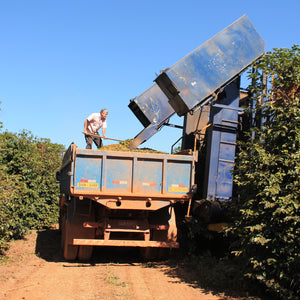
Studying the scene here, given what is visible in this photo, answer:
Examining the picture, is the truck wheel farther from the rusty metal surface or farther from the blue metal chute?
the blue metal chute

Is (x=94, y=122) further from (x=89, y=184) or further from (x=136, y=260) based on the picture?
(x=136, y=260)

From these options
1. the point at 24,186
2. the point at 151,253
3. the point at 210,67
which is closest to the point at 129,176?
the point at 151,253

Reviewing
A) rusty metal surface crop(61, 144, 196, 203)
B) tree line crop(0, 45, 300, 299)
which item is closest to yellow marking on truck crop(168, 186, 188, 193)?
rusty metal surface crop(61, 144, 196, 203)

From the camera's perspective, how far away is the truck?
7.54 m

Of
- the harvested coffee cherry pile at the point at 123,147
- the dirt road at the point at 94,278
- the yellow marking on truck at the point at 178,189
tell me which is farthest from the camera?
the harvested coffee cherry pile at the point at 123,147

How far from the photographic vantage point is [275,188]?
557 cm

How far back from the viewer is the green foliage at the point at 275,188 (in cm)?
532

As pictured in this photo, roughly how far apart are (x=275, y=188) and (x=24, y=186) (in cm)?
647

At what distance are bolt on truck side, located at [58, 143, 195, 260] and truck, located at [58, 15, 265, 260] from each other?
0.02 meters

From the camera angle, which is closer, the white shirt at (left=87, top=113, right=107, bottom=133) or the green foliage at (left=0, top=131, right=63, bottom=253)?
the green foliage at (left=0, top=131, right=63, bottom=253)

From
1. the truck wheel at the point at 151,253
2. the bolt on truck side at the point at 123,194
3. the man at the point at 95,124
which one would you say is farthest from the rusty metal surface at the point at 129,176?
the man at the point at 95,124

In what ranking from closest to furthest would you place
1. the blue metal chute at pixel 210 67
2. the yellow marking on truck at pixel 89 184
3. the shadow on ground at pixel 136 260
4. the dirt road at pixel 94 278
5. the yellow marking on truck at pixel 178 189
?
the dirt road at pixel 94 278 → the shadow on ground at pixel 136 260 → the yellow marking on truck at pixel 89 184 → the yellow marking on truck at pixel 178 189 → the blue metal chute at pixel 210 67

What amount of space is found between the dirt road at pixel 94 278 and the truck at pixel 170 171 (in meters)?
0.48

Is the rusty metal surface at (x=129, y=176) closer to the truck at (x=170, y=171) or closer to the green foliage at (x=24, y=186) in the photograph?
the truck at (x=170, y=171)
